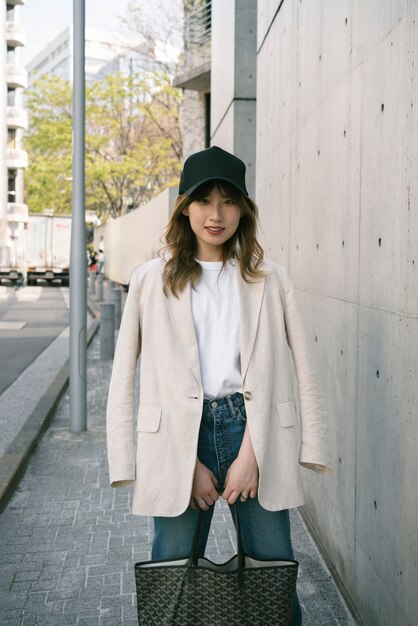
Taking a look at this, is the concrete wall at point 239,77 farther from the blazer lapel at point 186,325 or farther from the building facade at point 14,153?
the building facade at point 14,153

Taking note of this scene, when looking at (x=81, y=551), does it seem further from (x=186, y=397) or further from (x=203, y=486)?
(x=186, y=397)

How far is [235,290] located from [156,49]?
3198 centimetres

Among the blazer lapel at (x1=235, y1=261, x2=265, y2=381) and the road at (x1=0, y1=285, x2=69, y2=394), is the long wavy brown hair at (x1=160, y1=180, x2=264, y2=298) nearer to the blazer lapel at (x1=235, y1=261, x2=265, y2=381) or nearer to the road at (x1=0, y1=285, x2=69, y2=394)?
the blazer lapel at (x1=235, y1=261, x2=265, y2=381)

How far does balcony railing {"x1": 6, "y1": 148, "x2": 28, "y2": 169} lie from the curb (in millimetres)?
39065

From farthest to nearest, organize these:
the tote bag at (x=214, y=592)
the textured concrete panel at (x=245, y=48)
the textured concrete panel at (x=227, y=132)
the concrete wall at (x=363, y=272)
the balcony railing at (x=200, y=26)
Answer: the balcony railing at (x=200, y=26), the textured concrete panel at (x=227, y=132), the textured concrete panel at (x=245, y=48), the concrete wall at (x=363, y=272), the tote bag at (x=214, y=592)

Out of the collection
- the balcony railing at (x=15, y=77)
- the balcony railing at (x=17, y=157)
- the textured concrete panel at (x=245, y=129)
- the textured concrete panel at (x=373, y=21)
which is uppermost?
the balcony railing at (x=15, y=77)

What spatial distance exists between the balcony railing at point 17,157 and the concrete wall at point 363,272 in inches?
1701

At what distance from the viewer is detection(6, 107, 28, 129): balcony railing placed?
4331cm

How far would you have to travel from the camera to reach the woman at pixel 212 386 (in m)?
2.31

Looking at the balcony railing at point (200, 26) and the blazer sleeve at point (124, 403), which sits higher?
the balcony railing at point (200, 26)

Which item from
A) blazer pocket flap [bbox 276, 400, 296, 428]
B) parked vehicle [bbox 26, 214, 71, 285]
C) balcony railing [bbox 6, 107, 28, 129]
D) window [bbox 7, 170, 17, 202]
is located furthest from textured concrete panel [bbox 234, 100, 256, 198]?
window [bbox 7, 170, 17, 202]

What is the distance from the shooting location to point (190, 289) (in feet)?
7.88

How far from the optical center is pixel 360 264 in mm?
3268

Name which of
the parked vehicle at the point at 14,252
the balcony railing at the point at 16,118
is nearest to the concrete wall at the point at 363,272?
the parked vehicle at the point at 14,252
